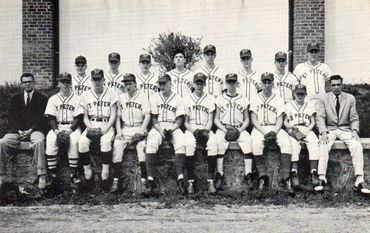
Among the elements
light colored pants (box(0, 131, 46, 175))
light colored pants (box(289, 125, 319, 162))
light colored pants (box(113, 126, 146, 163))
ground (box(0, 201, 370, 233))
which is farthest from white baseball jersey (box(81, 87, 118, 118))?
light colored pants (box(289, 125, 319, 162))

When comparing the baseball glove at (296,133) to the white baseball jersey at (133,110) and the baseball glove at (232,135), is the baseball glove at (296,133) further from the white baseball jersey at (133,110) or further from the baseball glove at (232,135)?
the white baseball jersey at (133,110)

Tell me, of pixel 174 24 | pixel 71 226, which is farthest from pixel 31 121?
pixel 174 24

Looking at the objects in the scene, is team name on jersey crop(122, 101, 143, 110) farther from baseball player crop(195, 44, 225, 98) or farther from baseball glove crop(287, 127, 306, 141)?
baseball glove crop(287, 127, 306, 141)

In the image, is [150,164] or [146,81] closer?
[150,164]

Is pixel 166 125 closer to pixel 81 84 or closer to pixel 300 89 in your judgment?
pixel 81 84

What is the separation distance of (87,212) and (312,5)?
7274mm

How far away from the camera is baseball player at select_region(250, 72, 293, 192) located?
243 inches

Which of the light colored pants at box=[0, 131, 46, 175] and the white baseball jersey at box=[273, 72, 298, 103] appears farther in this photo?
the white baseball jersey at box=[273, 72, 298, 103]

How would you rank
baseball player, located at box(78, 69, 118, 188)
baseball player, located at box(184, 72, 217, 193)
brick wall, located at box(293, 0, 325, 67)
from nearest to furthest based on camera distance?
1. baseball player, located at box(78, 69, 118, 188)
2. baseball player, located at box(184, 72, 217, 193)
3. brick wall, located at box(293, 0, 325, 67)

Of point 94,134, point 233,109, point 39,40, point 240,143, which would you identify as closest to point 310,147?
point 240,143

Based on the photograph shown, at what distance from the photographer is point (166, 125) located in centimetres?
654

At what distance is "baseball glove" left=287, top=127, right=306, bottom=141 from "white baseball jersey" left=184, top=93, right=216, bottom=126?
1067 mm

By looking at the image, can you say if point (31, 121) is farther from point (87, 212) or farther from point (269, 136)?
point (269, 136)

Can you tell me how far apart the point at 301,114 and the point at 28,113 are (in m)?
3.69
